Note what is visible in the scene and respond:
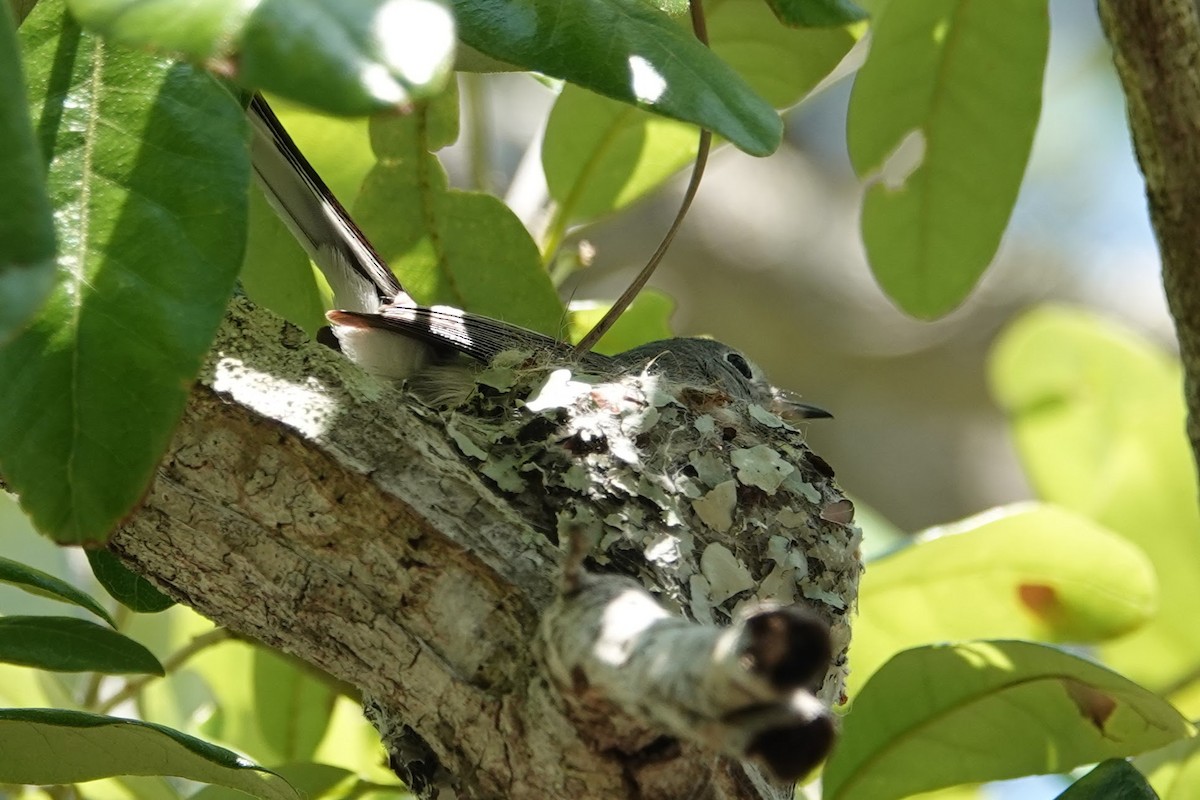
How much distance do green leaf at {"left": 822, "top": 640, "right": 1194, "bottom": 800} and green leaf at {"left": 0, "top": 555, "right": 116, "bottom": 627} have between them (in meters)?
1.03

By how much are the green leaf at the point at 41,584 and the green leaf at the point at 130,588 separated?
0.16 feet

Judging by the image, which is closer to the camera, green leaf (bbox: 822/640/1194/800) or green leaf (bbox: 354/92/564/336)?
green leaf (bbox: 822/640/1194/800)

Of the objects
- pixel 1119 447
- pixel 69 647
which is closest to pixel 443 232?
pixel 69 647

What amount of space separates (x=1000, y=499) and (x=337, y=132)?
4.83m

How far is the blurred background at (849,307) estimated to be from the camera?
6.46 metres

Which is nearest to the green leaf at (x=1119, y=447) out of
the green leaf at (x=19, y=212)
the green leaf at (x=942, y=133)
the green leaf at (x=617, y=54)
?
the green leaf at (x=942, y=133)

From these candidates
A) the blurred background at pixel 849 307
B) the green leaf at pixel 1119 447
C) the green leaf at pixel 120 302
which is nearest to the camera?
the green leaf at pixel 120 302

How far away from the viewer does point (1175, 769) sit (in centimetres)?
198

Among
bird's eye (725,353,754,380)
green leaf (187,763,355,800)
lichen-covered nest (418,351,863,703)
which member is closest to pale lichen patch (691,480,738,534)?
lichen-covered nest (418,351,863,703)

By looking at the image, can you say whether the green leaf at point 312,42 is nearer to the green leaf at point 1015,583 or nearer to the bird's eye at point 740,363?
the green leaf at point 1015,583

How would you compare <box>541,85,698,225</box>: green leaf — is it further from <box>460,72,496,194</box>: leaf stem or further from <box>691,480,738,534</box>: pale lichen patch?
<box>691,480,738,534</box>: pale lichen patch

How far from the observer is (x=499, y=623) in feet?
4.13

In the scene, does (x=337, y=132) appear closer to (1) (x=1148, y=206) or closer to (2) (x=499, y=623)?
(2) (x=499, y=623)

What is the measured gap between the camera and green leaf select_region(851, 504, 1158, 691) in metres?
2.22
